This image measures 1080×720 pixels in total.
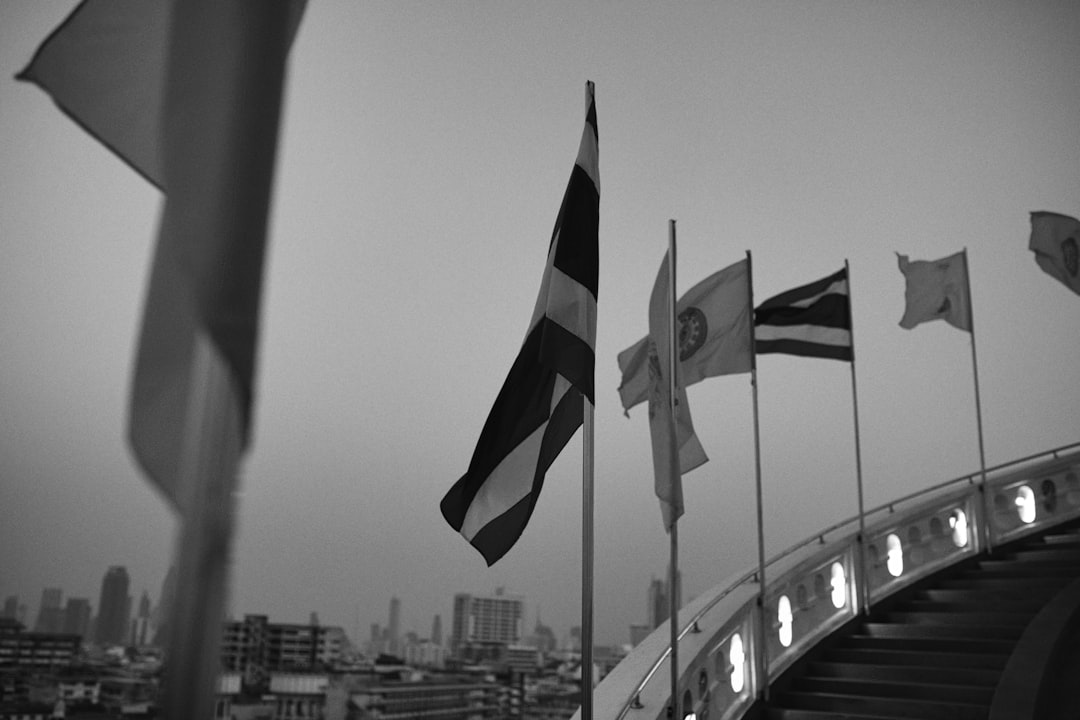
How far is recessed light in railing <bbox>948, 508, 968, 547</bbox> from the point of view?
1221cm

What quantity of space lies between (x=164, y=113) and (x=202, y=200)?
1.05 feet

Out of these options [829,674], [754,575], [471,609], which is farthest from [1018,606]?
[471,609]

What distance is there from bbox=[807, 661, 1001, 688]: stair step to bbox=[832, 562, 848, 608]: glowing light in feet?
3.87

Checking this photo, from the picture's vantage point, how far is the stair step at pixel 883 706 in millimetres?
7124

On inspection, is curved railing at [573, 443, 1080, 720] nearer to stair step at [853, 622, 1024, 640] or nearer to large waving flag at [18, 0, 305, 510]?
stair step at [853, 622, 1024, 640]

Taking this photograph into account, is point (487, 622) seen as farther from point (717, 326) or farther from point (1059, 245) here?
point (1059, 245)

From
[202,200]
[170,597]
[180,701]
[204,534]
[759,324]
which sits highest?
[759,324]

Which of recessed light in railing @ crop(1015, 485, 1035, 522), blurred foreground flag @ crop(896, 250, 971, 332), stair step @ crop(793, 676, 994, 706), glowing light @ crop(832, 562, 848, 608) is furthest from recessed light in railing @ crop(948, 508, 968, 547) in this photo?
stair step @ crop(793, 676, 994, 706)

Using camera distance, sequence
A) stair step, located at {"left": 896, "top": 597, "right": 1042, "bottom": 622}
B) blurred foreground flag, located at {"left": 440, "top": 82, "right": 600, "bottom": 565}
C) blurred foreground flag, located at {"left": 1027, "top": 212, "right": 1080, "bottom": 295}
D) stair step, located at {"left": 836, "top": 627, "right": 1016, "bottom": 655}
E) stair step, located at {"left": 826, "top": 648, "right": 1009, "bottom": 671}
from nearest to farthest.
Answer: blurred foreground flag, located at {"left": 440, "top": 82, "right": 600, "bottom": 565} < stair step, located at {"left": 826, "top": 648, "right": 1009, "bottom": 671} < stair step, located at {"left": 836, "top": 627, "right": 1016, "bottom": 655} < stair step, located at {"left": 896, "top": 597, "right": 1042, "bottom": 622} < blurred foreground flag, located at {"left": 1027, "top": 212, "right": 1080, "bottom": 295}

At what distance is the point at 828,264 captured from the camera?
17.3m

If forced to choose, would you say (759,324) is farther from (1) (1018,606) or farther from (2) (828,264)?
(2) (828,264)

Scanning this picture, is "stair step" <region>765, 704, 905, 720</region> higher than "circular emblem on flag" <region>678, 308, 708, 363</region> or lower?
lower

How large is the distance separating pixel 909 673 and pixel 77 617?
779 centimetres

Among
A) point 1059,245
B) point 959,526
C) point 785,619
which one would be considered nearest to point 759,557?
point 785,619
